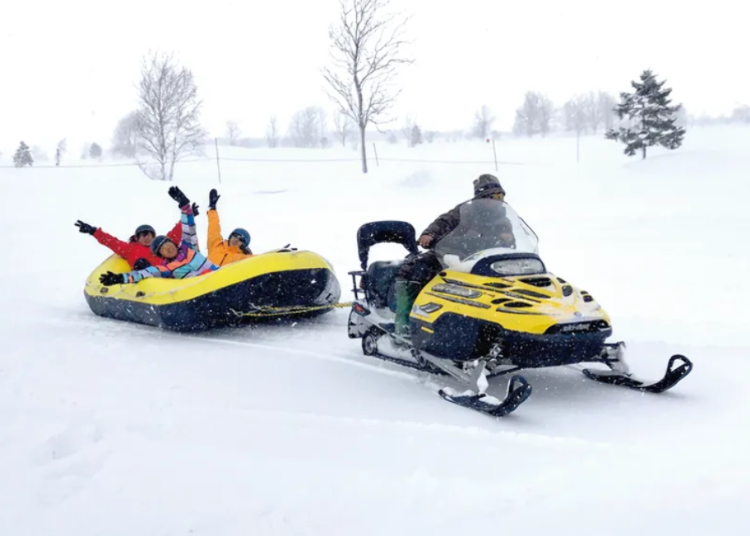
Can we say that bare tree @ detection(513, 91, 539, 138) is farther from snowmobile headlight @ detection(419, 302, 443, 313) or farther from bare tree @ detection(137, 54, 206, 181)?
snowmobile headlight @ detection(419, 302, 443, 313)

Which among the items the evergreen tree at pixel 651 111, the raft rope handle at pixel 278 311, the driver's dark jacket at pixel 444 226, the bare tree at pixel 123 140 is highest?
the bare tree at pixel 123 140

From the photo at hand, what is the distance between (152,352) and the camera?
5.60 meters

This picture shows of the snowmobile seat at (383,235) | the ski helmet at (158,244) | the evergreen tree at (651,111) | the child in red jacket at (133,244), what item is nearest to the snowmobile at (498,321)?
the snowmobile seat at (383,235)

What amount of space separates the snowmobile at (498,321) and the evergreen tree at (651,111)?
898 inches

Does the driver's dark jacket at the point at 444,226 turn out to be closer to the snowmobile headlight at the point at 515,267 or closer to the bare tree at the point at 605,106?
the snowmobile headlight at the point at 515,267

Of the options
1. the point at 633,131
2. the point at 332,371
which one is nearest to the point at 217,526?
the point at 332,371

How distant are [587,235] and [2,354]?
31.4ft

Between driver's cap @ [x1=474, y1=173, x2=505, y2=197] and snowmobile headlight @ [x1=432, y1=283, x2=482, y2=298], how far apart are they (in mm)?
878

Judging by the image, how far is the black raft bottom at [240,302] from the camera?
6.16 metres

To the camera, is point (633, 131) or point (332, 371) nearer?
point (332, 371)

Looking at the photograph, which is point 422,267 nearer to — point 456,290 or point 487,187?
point 456,290

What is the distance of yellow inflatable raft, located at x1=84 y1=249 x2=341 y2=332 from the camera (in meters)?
6.15

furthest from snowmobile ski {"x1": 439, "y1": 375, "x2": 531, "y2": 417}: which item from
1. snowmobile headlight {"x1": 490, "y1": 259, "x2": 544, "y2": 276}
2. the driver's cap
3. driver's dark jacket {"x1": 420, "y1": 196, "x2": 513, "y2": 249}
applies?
the driver's cap

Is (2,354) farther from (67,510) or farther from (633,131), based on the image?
(633,131)
